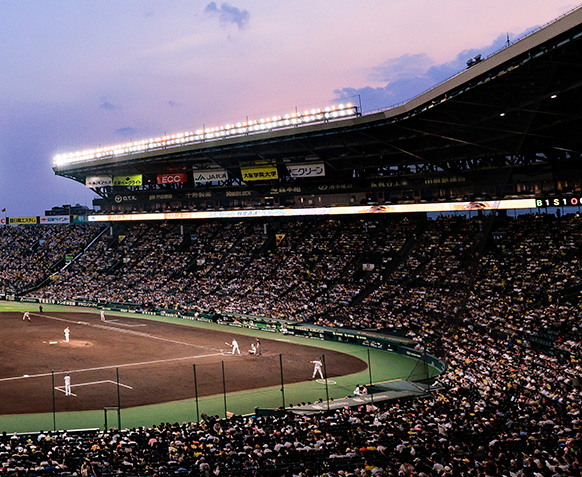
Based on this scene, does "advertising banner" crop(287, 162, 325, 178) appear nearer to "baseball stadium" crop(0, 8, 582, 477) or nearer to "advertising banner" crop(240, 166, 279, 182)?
"baseball stadium" crop(0, 8, 582, 477)

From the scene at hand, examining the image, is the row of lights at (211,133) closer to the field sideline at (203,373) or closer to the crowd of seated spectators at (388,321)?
the crowd of seated spectators at (388,321)

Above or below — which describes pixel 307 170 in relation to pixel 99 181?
below

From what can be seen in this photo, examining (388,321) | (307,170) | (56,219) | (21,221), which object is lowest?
(388,321)

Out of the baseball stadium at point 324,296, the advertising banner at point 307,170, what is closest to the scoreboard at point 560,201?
the baseball stadium at point 324,296

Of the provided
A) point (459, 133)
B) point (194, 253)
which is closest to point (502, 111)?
point (459, 133)

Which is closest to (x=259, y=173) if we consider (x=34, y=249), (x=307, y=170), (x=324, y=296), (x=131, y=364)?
(x=307, y=170)

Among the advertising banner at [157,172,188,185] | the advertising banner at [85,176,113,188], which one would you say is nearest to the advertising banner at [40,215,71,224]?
the advertising banner at [85,176,113,188]

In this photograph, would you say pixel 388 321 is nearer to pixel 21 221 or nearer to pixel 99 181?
pixel 99 181

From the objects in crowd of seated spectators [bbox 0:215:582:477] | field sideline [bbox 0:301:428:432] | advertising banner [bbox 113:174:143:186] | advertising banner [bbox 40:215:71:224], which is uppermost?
advertising banner [bbox 113:174:143:186]
